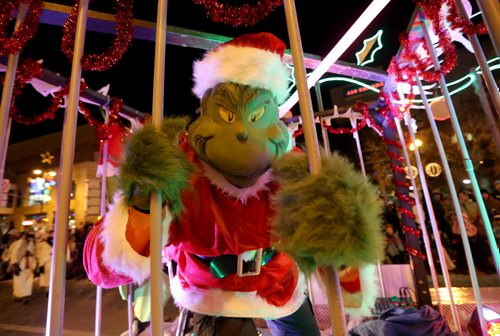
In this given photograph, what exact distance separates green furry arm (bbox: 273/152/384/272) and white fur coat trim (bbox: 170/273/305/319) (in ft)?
1.67

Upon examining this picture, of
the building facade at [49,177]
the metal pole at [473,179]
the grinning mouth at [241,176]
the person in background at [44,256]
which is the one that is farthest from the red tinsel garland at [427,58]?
the building facade at [49,177]

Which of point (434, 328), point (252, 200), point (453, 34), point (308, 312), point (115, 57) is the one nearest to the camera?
point (252, 200)

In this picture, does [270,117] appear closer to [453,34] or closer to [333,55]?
[333,55]

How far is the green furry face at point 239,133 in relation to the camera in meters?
0.97

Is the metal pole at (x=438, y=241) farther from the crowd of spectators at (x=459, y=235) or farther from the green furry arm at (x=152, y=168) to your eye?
the crowd of spectators at (x=459, y=235)

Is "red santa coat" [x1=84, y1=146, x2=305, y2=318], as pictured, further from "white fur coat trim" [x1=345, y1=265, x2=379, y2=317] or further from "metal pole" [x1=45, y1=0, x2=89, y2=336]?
"white fur coat trim" [x1=345, y1=265, x2=379, y2=317]

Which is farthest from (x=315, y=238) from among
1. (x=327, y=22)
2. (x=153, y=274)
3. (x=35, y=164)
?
(x=35, y=164)

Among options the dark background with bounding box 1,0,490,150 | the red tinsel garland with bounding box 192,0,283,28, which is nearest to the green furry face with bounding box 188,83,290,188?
the red tinsel garland with bounding box 192,0,283,28

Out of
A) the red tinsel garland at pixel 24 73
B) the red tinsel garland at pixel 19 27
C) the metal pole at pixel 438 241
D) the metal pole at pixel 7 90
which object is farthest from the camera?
the metal pole at pixel 438 241

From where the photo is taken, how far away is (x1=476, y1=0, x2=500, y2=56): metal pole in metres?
0.58

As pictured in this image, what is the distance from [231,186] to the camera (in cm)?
103

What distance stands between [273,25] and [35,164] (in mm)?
13426

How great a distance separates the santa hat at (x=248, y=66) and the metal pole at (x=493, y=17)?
62cm

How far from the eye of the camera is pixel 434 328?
6.81 ft
